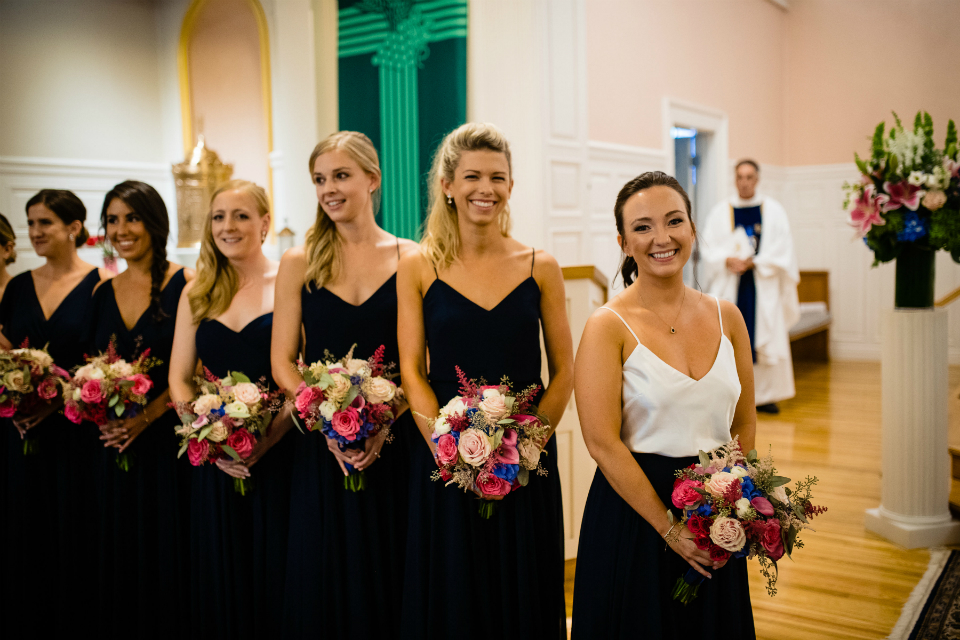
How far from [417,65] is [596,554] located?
400 centimetres

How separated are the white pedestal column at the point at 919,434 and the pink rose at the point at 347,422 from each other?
293 cm

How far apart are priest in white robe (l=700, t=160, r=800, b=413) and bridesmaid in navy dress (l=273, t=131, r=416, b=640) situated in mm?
4949

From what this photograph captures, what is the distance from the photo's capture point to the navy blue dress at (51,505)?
113 inches

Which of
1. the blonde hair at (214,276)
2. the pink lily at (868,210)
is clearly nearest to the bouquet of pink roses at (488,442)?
the blonde hair at (214,276)

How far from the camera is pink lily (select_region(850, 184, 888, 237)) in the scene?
357 centimetres

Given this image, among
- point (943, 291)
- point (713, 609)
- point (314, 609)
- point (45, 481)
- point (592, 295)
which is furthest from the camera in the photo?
point (943, 291)

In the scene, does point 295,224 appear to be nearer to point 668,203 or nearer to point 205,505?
point 205,505

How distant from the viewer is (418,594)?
6.82ft

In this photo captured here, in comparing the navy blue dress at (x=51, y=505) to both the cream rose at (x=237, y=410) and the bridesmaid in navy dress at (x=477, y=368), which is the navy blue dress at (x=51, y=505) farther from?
the bridesmaid in navy dress at (x=477, y=368)

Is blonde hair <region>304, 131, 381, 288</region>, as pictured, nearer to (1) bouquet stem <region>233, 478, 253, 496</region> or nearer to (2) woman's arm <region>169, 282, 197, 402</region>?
(2) woman's arm <region>169, 282, 197, 402</region>

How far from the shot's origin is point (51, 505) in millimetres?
2973

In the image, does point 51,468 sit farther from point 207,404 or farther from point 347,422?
point 347,422

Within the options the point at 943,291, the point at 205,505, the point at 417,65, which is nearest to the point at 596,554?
the point at 205,505

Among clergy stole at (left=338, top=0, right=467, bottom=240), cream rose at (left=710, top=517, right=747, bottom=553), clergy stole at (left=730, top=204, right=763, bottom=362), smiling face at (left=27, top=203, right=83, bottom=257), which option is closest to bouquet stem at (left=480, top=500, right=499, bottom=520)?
cream rose at (left=710, top=517, right=747, bottom=553)
